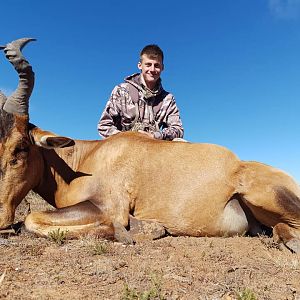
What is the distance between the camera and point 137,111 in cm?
870

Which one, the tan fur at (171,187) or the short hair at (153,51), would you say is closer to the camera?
the tan fur at (171,187)

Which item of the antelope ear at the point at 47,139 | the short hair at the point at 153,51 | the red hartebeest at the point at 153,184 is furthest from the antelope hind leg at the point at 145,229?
the short hair at the point at 153,51

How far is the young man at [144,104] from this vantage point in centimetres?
865

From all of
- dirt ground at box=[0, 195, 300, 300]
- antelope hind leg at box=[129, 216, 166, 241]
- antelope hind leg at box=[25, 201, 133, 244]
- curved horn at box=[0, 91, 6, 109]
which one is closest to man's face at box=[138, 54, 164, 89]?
curved horn at box=[0, 91, 6, 109]

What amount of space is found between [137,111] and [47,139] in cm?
296

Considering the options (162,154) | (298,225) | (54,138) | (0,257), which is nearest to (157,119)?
(162,154)

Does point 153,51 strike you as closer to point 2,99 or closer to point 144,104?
point 144,104

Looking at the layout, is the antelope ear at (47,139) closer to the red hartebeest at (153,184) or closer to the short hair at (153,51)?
the red hartebeest at (153,184)

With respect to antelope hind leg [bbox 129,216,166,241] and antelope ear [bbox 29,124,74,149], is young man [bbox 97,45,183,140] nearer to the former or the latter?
antelope ear [bbox 29,124,74,149]

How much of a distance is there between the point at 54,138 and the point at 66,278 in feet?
9.11

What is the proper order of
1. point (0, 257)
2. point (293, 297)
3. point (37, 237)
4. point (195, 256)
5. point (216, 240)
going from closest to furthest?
1. point (293, 297)
2. point (0, 257)
3. point (195, 256)
4. point (37, 237)
5. point (216, 240)

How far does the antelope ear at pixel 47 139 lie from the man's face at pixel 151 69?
3.13 m

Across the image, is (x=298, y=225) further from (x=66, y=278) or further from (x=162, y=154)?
(x=66, y=278)

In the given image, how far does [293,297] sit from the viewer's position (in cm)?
362
